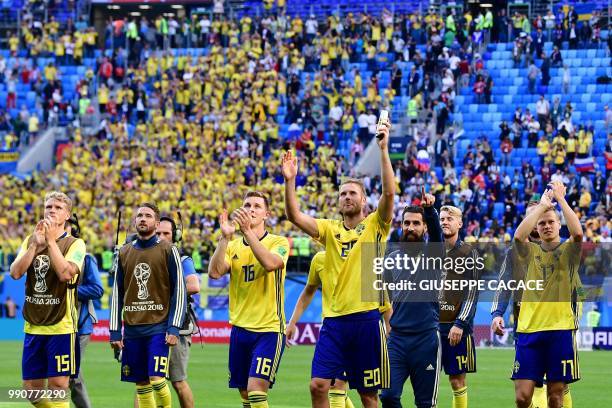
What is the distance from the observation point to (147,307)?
13.7m

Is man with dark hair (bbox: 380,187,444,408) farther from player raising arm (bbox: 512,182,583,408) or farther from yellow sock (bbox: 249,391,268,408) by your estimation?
yellow sock (bbox: 249,391,268,408)

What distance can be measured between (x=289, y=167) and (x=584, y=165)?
2914cm

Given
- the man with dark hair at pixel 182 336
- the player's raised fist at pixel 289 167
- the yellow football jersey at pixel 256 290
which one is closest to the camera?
the player's raised fist at pixel 289 167

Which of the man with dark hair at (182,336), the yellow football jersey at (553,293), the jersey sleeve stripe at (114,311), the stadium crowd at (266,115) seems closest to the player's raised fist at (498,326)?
the yellow football jersey at (553,293)

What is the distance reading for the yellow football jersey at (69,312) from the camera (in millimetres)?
12984

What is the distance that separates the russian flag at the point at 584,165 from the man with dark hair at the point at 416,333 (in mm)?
26691

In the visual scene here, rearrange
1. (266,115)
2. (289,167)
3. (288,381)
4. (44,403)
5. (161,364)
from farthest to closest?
(266,115) < (288,381) < (161,364) < (44,403) < (289,167)

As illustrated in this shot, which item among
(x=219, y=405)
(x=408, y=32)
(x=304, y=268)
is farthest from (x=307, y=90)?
(x=219, y=405)

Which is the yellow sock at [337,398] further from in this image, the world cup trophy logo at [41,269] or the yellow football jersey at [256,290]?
the world cup trophy logo at [41,269]

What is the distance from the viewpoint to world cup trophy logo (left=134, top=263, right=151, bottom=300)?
1367 centimetres

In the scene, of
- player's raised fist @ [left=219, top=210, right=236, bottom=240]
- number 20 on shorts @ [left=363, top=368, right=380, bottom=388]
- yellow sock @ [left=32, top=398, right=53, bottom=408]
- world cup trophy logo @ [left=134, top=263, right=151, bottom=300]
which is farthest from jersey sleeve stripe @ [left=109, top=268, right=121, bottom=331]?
number 20 on shorts @ [left=363, top=368, right=380, bottom=388]

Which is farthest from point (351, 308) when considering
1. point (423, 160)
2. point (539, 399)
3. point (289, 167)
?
point (423, 160)

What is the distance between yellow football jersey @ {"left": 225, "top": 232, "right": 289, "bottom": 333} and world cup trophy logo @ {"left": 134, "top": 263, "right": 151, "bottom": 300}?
845 millimetres

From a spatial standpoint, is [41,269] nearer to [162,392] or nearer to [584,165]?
[162,392]
